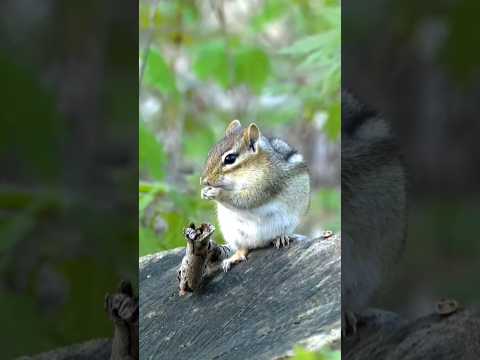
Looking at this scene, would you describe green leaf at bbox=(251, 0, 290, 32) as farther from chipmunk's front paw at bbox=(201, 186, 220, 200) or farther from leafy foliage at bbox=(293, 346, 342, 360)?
leafy foliage at bbox=(293, 346, 342, 360)

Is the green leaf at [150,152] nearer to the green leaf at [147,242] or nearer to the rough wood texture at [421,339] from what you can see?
the green leaf at [147,242]

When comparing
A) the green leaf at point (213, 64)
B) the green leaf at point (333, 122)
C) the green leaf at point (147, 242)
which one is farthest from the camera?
the green leaf at point (213, 64)

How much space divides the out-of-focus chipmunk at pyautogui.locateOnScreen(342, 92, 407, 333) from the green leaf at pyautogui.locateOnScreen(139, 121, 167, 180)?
390 millimetres

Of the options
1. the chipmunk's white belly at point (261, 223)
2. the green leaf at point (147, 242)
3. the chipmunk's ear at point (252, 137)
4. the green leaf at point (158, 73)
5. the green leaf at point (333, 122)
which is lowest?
the green leaf at point (147, 242)

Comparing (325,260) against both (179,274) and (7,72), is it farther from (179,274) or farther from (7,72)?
(7,72)

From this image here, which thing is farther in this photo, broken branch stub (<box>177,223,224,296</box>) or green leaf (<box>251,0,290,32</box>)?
green leaf (<box>251,0,290,32</box>)

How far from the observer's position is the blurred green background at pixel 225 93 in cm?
149

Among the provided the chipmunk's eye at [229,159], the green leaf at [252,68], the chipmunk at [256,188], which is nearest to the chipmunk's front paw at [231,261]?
the chipmunk at [256,188]

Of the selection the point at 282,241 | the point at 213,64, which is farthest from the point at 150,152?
the point at 282,241

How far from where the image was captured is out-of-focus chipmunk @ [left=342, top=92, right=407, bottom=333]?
1.31 metres

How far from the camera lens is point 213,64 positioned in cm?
184

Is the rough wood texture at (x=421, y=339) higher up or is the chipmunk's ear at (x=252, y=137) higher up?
the chipmunk's ear at (x=252, y=137)

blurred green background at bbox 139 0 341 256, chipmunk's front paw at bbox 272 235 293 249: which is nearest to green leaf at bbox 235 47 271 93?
blurred green background at bbox 139 0 341 256

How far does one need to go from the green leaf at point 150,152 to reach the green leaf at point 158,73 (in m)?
0.10
